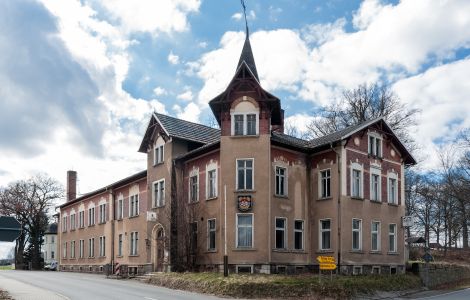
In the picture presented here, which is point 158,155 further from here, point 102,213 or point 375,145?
point 102,213

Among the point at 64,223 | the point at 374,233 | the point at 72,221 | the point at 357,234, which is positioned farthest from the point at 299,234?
the point at 64,223

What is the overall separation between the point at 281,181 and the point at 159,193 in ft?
32.5

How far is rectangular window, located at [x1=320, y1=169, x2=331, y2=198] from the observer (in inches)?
1356

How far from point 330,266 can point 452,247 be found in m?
46.3

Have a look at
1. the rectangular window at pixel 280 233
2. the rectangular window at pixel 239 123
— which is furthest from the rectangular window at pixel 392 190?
the rectangular window at pixel 239 123

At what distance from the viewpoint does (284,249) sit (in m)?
33.1

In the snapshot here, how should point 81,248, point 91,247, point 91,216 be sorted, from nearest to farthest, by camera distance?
1. point 91,247
2. point 91,216
3. point 81,248

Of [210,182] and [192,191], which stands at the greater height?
[210,182]

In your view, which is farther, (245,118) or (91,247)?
(91,247)

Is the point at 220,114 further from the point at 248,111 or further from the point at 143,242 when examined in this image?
the point at 143,242

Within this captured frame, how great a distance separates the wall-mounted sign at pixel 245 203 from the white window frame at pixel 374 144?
29.4ft

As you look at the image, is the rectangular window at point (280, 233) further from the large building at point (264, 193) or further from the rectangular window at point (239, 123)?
the rectangular window at point (239, 123)

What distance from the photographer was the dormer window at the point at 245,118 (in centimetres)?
3322

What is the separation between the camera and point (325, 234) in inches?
A: 1347
